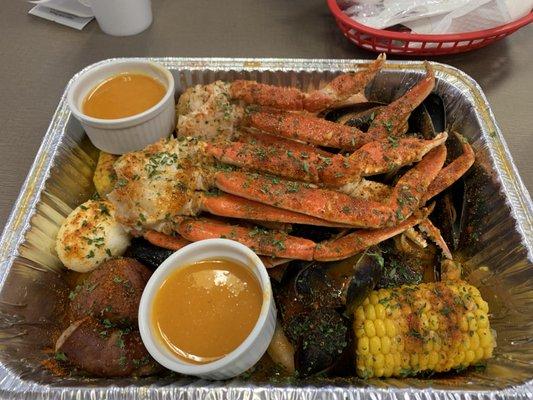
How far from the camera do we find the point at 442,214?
4.92 ft

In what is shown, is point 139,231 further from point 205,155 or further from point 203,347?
point 203,347

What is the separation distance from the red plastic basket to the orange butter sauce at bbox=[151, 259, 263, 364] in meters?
1.37

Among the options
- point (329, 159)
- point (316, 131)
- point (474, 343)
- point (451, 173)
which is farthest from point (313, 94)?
point (474, 343)

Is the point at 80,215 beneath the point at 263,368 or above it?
above

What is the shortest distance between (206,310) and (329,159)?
2.10ft

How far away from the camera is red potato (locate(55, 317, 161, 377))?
1187 mm

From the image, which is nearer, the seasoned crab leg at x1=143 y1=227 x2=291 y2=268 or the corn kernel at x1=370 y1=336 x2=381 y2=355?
the corn kernel at x1=370 y1=336 x2=381 y2=355

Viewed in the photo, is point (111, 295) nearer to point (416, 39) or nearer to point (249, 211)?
point (249, 211)

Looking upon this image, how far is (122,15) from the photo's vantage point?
7.75 ft

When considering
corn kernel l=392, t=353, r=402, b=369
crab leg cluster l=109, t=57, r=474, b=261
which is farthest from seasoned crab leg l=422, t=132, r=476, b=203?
corn kernel l=392, t=353, r=402, b=369

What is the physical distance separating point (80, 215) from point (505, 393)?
1.41 meters

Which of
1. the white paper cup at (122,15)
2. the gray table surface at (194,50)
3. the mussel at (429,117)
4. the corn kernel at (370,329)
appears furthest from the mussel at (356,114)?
the white paper cup at (122,15)

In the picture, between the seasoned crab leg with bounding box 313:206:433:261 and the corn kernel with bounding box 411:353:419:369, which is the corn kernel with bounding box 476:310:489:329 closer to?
the corn kernel with bounding box 411:353:419:369

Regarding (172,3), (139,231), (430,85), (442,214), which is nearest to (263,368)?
(139,231)
